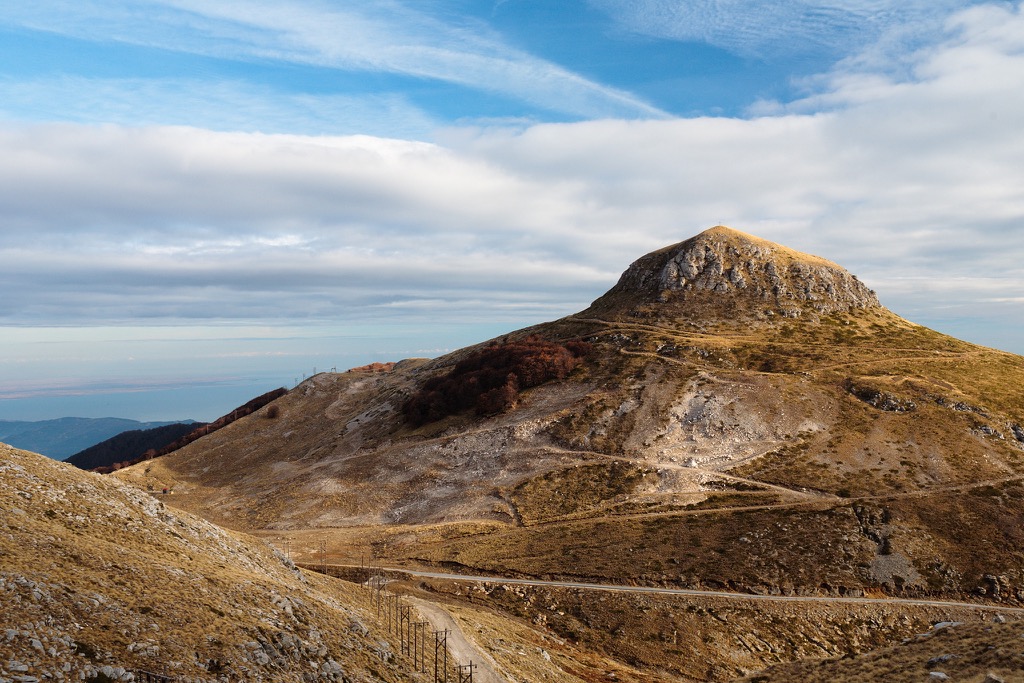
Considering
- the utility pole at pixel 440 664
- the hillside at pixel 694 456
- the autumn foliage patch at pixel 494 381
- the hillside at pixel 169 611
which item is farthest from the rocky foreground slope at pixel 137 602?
the autumn foliage patch at pixel 494 381

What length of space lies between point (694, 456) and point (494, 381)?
41096mm

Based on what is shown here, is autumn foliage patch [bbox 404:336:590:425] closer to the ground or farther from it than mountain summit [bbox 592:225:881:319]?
closer to the ground

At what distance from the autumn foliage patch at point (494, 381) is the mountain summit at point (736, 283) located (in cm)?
2478

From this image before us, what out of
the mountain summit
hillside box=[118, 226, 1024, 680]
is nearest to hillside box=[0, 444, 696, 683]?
hillside box=[118, 226, 1024, 680]

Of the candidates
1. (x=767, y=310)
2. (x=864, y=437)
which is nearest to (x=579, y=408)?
(x=864, y=437)

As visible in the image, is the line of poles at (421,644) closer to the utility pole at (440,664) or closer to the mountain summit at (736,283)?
the utility pole at (440,664)

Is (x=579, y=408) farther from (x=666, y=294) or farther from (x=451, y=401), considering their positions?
(x=666, y=294)

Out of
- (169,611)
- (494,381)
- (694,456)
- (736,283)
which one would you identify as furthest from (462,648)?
(736,283)

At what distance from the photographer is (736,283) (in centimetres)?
13200

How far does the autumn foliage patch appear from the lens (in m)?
110

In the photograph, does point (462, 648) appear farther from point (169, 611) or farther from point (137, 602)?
point (137, 602)

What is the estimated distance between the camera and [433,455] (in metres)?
98.0

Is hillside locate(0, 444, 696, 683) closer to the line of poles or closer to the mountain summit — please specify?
the line of poles

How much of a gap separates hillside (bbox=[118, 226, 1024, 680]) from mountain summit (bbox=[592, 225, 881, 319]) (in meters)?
0.63
